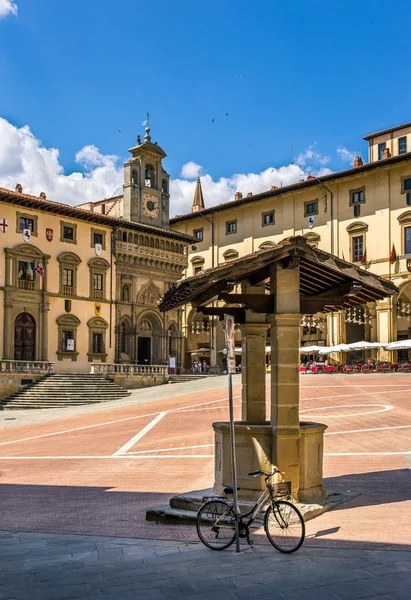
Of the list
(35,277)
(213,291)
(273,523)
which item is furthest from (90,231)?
(273,523)

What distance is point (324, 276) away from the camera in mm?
11336

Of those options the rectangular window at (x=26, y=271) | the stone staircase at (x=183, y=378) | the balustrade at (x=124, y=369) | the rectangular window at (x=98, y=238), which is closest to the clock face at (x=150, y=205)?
the rectangular window at (x=98, y=238)

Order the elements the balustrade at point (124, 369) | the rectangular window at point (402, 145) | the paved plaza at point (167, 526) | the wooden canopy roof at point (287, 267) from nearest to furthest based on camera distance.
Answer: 1. the paved plaza at point (167, 526)
2. the wooden canopy roof at point (287, 267)
3. the balustrade at point (124, 369)
4. the rectangular window at point (402, 145)

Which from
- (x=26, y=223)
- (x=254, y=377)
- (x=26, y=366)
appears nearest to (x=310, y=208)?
(x=26, y=223)

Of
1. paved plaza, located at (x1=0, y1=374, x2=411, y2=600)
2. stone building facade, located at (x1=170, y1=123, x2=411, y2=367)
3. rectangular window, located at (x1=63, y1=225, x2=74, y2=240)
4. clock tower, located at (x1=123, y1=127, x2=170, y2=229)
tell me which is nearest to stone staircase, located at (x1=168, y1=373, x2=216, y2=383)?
stone building facade, located at (x1=170, y1=123, x2=411, y2=367)

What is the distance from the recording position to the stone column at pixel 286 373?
10141 millimetres

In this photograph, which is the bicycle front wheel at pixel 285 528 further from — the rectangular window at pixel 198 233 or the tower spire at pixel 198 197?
the tower spire at pixel 198 197

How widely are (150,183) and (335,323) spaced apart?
19.1m

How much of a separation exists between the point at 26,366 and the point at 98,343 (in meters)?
9.52

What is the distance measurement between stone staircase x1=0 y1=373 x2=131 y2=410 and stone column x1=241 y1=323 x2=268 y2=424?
27.8 metres

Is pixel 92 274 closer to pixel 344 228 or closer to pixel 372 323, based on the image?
pixel 344 228

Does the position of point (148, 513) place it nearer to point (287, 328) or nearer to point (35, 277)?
point (287, 328)

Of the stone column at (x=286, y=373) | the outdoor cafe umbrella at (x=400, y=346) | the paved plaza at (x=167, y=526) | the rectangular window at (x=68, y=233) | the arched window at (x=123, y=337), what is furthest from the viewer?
the arched window at (x=123, y=337)

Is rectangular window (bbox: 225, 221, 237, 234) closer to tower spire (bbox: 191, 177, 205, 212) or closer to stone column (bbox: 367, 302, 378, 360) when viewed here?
tower spire (bbox: 191, 177, 205, 212)
